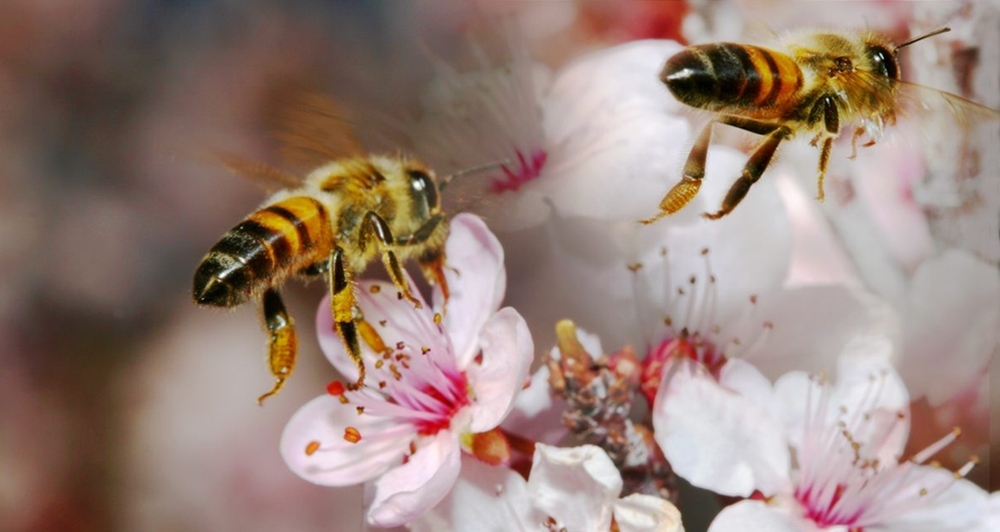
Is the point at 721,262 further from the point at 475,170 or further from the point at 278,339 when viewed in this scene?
the point at 278,339

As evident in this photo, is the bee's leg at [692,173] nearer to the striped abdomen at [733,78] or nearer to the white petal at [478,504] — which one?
the striped abdomen at [733,78]

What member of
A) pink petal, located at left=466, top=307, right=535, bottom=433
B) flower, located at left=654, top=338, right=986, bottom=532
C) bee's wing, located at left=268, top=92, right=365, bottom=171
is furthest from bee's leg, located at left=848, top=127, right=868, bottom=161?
bee's wing, located at left=268, top=92, right=365, bottom=171

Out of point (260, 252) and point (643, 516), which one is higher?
point (260, 252)

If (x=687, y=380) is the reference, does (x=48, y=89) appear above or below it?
above

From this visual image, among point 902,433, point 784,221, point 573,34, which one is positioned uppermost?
point 573,34

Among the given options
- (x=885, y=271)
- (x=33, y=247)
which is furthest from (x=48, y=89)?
(x=885, y=271)

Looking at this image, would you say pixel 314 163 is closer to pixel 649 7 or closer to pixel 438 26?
pixel 438 26

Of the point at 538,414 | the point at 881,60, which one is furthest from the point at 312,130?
the point at 881,60
